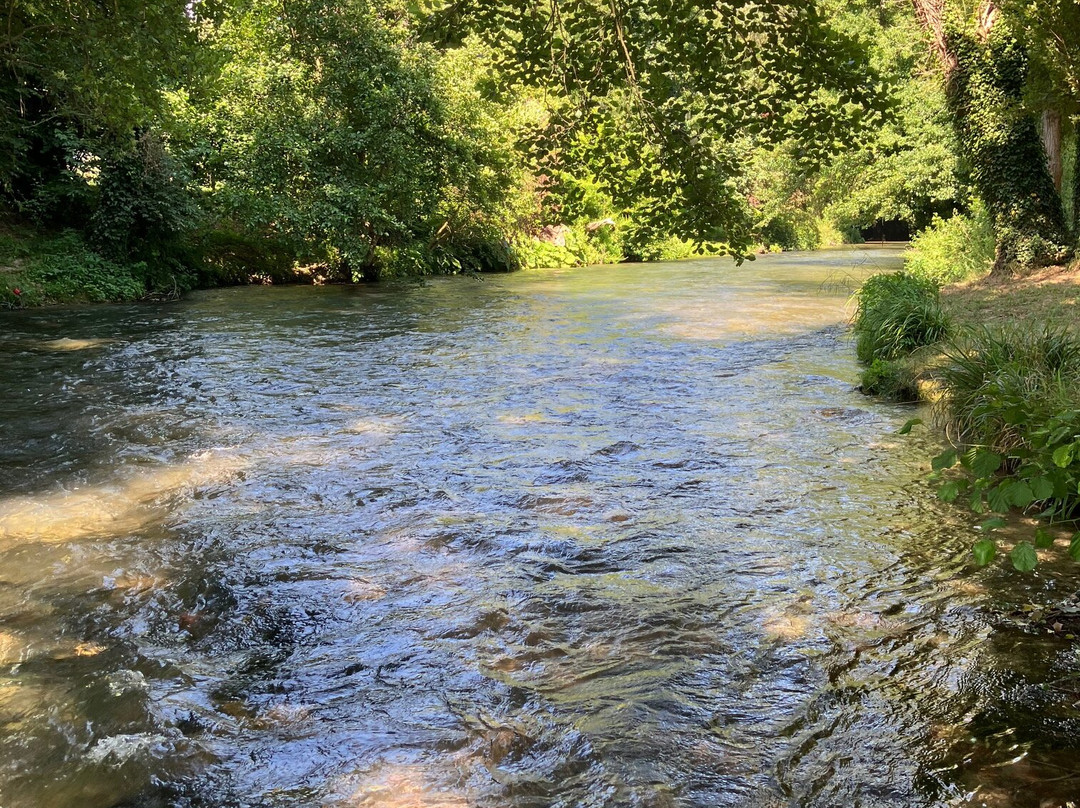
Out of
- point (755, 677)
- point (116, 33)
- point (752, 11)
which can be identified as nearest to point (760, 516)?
point (755, 677)

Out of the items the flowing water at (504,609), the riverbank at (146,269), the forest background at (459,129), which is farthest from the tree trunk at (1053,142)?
the flowing water at (504,609)

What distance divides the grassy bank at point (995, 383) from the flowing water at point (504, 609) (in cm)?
45

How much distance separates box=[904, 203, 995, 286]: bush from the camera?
1614 cm

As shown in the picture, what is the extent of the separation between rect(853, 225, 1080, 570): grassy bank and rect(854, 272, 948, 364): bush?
0.05 ft

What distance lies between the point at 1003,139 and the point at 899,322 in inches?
287

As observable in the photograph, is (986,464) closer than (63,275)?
Yes

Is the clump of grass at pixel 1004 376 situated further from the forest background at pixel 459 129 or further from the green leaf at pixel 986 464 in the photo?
the green leaf at pixel 986 464

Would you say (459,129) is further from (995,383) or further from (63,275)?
(995,383)

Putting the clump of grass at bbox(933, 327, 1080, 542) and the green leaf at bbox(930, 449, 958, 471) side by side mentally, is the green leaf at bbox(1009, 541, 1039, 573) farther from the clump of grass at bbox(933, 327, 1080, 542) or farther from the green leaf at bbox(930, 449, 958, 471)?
the green leaf at bbox(930, 449, 958, 471)

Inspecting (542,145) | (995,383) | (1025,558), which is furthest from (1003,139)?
(1025,558)

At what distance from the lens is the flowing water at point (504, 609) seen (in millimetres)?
2855

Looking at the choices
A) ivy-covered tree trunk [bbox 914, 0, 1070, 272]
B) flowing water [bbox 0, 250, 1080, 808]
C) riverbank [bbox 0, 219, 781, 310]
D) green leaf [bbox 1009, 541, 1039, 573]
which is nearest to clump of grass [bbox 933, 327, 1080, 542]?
green leaf [bbox 1009, 541, 1039, 573]

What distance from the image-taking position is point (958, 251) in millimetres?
17609

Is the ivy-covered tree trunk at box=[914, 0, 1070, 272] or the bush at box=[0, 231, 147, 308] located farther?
the bush at box=[0, 231, 147, 308]
